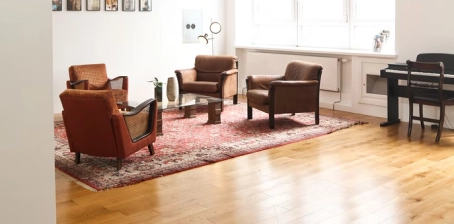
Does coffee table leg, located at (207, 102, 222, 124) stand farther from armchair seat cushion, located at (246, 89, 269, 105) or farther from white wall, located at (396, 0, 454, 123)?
white wall, located at (396, 0, 454, 123)

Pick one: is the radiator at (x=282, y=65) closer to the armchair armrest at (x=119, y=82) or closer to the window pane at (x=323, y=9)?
the window pane at (x=323, y=9)

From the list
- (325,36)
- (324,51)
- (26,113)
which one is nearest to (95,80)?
(324,51)

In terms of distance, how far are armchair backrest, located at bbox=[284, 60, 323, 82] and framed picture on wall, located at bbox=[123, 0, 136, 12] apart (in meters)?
2.69

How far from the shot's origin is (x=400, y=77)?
22.3 feet

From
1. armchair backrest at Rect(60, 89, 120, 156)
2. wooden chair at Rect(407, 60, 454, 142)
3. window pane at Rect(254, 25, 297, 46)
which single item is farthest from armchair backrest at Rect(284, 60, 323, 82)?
armchair backrest at Rect(60, 89, 120, 156)

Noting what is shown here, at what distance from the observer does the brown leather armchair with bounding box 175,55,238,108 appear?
8.27m

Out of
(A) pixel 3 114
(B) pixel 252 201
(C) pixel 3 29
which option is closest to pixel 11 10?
(C) pixel 3 29

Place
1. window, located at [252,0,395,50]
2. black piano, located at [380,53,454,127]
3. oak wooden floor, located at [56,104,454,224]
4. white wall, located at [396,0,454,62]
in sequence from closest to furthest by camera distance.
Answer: oak wooden floor, located at [56,104,454,224] → black piano, located at [380,53,454,127] → white wall, located at [396,0,454,62] → window, located at [252,0,395,50]

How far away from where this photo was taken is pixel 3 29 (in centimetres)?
278

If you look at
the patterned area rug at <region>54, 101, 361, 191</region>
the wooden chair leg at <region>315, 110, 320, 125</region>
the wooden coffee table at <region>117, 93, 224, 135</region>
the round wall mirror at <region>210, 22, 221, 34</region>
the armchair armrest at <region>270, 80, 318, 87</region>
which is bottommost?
the patterned area rug at <region>54, 101, 361, 191</region>

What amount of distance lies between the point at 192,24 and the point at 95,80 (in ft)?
7.59

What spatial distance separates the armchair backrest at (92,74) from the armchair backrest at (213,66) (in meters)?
1.52

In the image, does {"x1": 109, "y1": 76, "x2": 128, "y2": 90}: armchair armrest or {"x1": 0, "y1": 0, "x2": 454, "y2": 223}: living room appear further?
{"x1": 109, "y1": 76, "x2": 128, "y2": 90}: armchair armrest

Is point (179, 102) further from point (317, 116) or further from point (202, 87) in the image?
point (317, 116)
